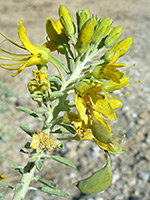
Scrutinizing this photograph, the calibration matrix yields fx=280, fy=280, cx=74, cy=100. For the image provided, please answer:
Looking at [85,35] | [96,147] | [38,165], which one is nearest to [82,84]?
[85,35]

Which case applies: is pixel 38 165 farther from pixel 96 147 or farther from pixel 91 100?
pixel 96 147

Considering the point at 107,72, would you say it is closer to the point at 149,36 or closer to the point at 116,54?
the point at 116,54

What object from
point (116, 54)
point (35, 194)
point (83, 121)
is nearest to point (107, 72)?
point (116, 54)

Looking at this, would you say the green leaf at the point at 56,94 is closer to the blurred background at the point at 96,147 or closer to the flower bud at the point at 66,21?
the flower bud at the point at 66,21

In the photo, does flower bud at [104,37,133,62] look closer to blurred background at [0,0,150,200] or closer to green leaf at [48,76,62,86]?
green leaf at [48,76,62,86]

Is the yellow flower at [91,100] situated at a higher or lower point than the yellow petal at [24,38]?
lower

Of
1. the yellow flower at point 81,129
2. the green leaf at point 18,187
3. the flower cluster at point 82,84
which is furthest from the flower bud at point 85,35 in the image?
the green leaf at point 18,187
